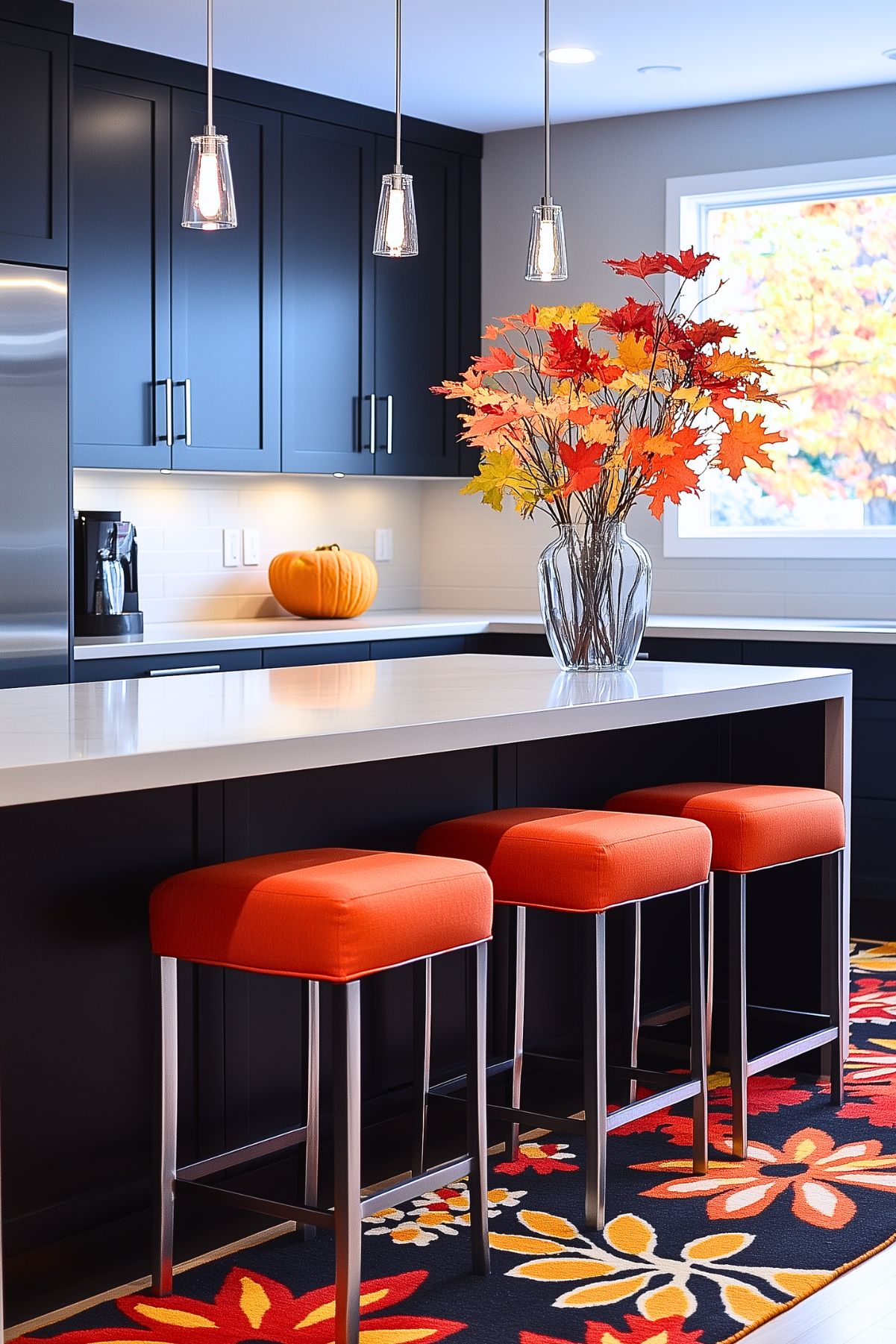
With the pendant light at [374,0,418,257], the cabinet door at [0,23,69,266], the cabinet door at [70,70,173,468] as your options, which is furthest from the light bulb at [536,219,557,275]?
the cabinet door at [70,70,173,468]

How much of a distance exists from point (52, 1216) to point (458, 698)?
3.39ft

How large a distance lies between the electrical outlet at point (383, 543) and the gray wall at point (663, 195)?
861mm

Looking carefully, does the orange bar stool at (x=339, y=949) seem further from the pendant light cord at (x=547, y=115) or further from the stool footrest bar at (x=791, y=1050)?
the pendant light cord at (x=547, y=115)

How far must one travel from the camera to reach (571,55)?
4922mm

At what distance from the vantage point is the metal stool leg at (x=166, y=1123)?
2.34m

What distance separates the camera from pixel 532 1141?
10.4ft

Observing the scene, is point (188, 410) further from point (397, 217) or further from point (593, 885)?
point (593, 885)

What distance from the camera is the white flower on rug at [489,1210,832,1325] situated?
2416mm

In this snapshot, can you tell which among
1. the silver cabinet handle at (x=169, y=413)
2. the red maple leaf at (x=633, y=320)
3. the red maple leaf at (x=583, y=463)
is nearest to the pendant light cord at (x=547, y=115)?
the red maple leaf at (x=633, y=320)

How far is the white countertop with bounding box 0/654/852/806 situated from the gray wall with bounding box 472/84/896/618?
6.19 feet

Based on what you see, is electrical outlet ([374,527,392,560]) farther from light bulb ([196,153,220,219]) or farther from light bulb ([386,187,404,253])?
light bulb ([196,153,220,219])

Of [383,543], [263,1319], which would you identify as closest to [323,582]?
[383,543]

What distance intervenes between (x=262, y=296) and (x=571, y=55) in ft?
3.87

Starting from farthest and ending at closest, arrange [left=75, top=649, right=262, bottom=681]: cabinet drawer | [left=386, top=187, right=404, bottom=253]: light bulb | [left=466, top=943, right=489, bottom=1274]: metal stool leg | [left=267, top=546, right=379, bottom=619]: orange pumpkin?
[left=267, top=546, right=379, bottom=619]: orange pumpkin, [left=75, top=649, right=262, bottom=681]: cabinet drawer, [left=386, top=187, right=404, bottom=253]: light bulb, [left=466, top=943, right=489, bottom=1274]: metal stool leg
